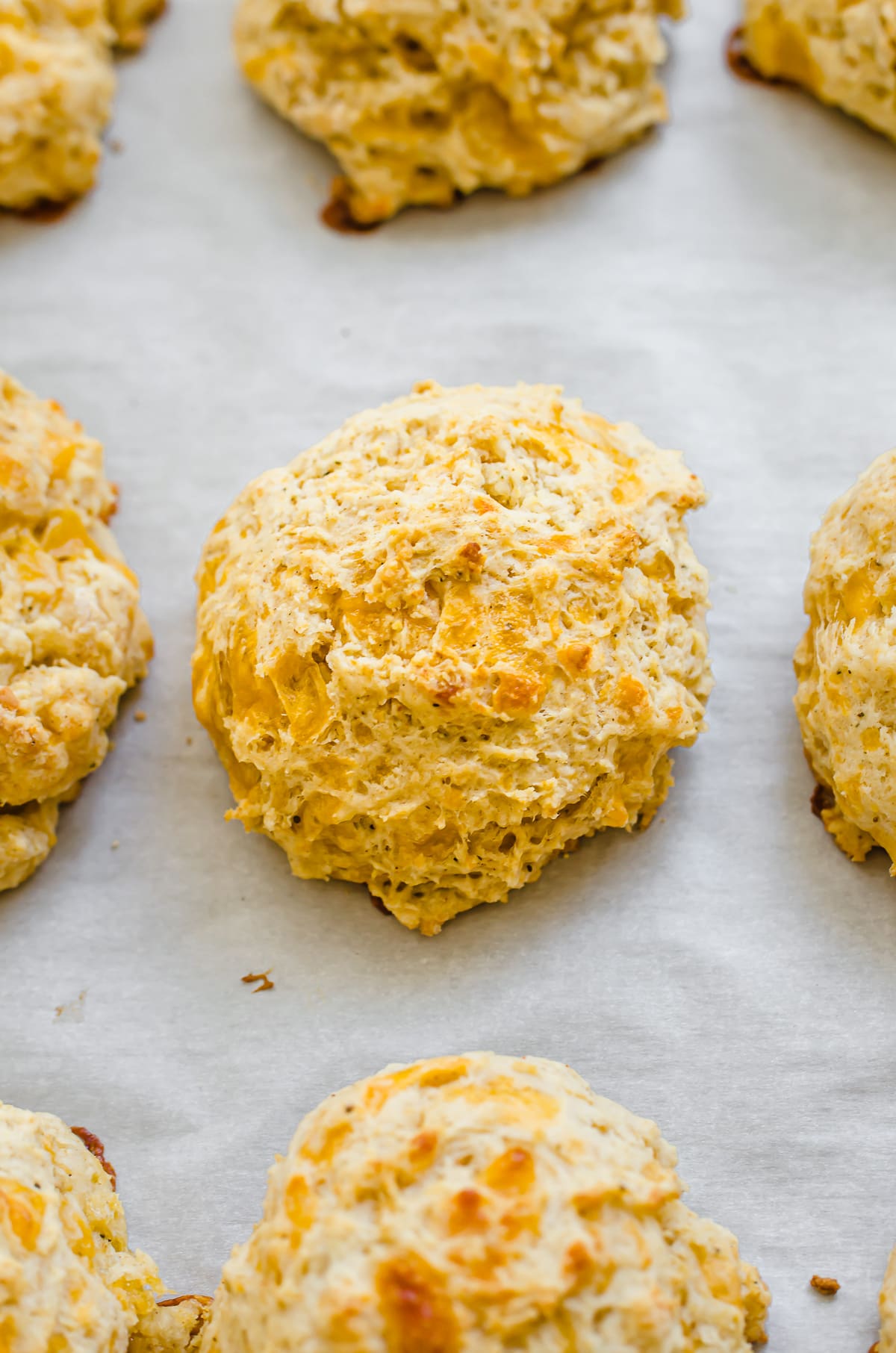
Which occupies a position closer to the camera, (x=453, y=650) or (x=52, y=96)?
(x=453, y=650)

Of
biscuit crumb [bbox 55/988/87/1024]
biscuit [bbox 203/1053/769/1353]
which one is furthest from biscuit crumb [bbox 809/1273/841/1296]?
biscuit crumb [bbox 55/988/87/1024]

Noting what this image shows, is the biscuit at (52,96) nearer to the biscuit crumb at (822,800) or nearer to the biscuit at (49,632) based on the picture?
the biscuit at (49,632)

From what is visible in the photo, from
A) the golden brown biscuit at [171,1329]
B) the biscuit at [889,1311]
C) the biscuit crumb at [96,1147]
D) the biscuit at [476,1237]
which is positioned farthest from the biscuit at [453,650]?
the biscuit at [889,1311]

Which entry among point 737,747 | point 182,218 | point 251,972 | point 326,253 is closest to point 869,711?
point 737,747

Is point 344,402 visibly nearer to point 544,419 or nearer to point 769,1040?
point 544,419

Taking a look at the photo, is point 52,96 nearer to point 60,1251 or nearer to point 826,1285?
point 60,1251

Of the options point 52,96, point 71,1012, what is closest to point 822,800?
point 71,1012
